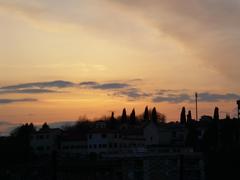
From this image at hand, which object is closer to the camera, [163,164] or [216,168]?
[163,164]

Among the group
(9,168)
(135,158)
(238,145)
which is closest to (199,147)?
(238,145)

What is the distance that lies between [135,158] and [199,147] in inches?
751

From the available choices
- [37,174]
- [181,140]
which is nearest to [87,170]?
[37,174]

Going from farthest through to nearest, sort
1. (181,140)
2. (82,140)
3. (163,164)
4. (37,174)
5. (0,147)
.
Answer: (82,140), (181,140), (0,147), (37,174), (163,164)

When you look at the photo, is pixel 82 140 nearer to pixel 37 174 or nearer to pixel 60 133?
pixel 60 133

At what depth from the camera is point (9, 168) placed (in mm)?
65812

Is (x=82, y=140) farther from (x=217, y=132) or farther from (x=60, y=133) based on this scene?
(x=217, y=132)

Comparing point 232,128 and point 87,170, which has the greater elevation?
point 232,128

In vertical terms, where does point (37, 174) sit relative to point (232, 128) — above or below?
below

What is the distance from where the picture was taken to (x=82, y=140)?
93625mm

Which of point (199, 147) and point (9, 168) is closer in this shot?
point (9, 168)

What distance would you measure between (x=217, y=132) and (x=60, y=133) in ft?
113

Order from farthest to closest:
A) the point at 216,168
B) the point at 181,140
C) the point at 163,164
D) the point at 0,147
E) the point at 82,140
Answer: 1. the point at 82,140
2. the point at 181,140
3. the point at 0,147
4. the point at 216,168
5. the point at 163,164

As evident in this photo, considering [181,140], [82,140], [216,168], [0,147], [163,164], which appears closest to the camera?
[163,164]
